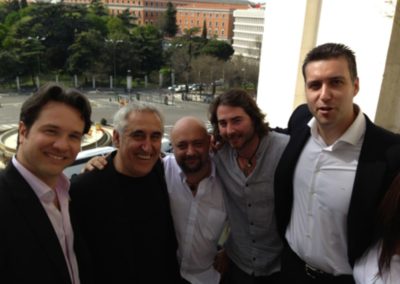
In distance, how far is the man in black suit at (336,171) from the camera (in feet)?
4.77

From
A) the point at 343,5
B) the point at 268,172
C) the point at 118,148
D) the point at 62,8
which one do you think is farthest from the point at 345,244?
the point at 62,8

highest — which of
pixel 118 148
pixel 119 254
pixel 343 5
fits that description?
pixel 343 5

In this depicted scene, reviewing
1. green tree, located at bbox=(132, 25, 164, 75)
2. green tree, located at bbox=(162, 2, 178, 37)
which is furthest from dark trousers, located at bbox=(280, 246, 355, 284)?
green tree, located at bbox=(162, 2, 178, 37)

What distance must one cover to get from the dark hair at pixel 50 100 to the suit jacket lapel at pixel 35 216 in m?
0.18

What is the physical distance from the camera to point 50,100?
138 cm

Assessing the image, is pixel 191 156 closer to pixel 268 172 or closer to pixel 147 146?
pixel 147 146

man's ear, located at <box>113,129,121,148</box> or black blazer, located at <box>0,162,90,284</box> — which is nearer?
black blazer, located at <box>0,162,90,284</box>

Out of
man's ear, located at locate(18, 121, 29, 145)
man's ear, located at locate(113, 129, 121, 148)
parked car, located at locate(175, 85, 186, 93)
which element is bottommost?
parked car, located at locate(175, 85, 186, 93)

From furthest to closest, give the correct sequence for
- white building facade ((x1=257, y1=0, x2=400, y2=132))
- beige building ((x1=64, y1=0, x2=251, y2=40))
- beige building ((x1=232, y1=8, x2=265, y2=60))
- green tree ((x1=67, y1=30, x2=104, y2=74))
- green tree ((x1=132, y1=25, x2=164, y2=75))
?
beige building ((x1=64, y1=0, x2=251, y2=40)) < beige building ((x1=232, y1=8, x2=265, y2=60)) < green tree ((x1=132, y1=25, x2=164, y2=75)) < green tree ((x1=67, y1=30, x2=104, y2=74)) < white building facade ((x1=257, y1=0, x2=400, y2=132))

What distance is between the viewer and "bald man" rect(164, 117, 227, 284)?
1.81 meters

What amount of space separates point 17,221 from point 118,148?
0.57 m

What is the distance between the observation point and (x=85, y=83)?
93.2 ft

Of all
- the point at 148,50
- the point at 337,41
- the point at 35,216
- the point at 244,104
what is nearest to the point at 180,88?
the point at 148,50

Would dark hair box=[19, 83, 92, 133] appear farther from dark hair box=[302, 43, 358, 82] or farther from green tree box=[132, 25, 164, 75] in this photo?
green tree box=[132, 25, 164, 75]
